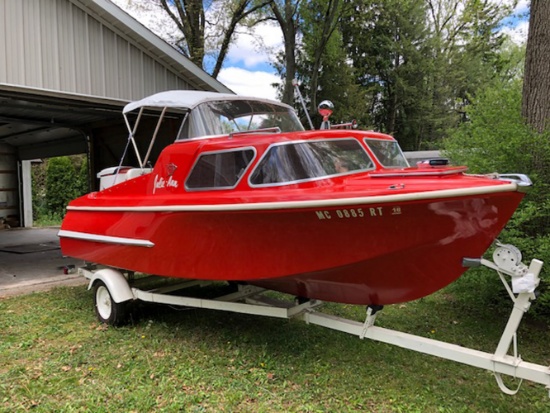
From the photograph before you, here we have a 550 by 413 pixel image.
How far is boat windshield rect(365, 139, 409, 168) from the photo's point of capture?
3.82 metres

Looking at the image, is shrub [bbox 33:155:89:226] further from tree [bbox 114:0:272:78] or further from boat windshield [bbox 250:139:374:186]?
boat windshield [bbox 250:139:374:186]

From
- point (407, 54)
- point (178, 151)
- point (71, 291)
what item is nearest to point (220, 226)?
point (178, 151)

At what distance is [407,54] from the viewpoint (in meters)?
22.9

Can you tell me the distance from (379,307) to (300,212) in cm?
106

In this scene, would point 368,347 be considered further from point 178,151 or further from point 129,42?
point 129,42

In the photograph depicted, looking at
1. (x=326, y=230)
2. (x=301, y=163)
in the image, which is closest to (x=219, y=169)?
(x=301, y=163)

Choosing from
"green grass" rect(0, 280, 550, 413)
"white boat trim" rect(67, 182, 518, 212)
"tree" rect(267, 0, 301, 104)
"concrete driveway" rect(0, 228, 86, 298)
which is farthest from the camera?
"tree" rect(267, 0, 301, 104)

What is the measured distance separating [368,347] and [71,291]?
450 cm

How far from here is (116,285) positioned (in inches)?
181

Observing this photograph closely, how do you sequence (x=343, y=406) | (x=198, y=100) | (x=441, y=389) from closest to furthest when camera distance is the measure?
(x=343, y=406), (x=441, y=389), (x=198, y=100)

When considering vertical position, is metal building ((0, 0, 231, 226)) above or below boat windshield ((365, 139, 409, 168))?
above

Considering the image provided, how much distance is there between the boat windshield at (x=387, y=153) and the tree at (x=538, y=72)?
61.4 inches

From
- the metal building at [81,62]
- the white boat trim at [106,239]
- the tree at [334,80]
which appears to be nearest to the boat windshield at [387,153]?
the white boat trim at [106,239]

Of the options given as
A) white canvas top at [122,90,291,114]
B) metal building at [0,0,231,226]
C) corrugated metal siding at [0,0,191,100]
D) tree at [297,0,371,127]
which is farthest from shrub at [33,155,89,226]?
white canvas top at [122,90,291,114]
